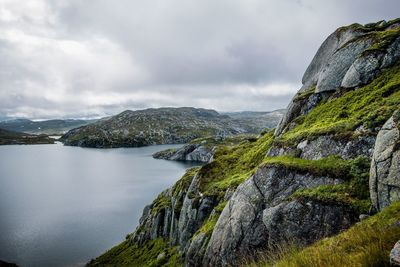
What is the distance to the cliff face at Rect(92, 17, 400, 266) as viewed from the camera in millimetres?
17969

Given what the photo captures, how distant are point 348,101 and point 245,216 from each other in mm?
15390

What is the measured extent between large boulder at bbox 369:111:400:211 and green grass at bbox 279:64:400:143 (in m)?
5.85

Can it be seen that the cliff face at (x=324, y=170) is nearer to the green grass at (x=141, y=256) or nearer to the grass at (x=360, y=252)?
the grass at (x=360, y=252)

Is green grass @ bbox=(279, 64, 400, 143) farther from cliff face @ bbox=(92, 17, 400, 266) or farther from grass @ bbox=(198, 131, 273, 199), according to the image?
grass @ bbox=(198, 131, 273, 199)

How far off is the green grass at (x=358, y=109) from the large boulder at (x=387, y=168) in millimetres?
5853

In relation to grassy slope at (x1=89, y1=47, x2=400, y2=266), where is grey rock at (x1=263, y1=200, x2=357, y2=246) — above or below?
below

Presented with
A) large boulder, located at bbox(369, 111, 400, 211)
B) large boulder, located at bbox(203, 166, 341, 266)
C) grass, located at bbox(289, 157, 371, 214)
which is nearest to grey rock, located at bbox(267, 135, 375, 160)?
grass, located at bbox(289, 157, 371, 214)

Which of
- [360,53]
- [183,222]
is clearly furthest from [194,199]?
[360,53]

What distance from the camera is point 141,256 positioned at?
173 ft

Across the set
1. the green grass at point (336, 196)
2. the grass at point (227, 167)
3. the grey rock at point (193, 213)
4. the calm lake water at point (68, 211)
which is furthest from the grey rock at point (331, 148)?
the calm lake water at point (68, 211)

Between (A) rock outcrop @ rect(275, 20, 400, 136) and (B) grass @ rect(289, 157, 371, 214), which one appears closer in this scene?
(B) grass @ rect(289, 157, 371, 214)

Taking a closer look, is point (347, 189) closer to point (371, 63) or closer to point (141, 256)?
point (371, 63)

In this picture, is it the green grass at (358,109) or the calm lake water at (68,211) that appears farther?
the calm lake water at (68,211)

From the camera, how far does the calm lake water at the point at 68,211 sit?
6581 centimetres
